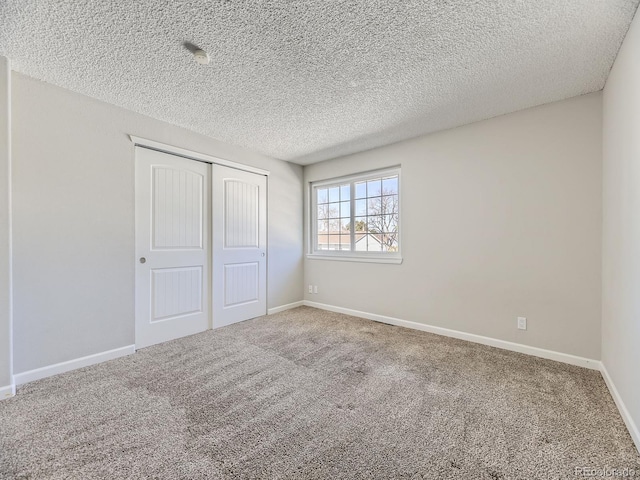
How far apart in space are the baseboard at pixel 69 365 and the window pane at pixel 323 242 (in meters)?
2.80

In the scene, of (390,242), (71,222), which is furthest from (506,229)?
(71,222)

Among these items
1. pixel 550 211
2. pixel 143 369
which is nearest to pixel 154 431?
pixel 143 369

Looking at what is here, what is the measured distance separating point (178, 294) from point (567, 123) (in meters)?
4.25

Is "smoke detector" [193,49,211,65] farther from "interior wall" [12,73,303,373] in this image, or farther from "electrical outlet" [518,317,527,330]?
"electrical outlet" [518,317,527,330]

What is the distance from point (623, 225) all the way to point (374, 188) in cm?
257

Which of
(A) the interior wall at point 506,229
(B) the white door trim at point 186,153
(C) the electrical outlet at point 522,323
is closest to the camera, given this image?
(A) the interior wall at point 506,229

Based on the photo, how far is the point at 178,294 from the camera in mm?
3162

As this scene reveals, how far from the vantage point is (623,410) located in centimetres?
168

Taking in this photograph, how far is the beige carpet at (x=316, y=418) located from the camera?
4.46 feet

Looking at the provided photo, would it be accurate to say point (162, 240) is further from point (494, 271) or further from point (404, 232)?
point (494, 271)

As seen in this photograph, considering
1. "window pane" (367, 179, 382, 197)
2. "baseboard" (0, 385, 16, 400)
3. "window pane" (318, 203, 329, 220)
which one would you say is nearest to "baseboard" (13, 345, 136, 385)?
"baseboard" (0, 385, 16, 400)

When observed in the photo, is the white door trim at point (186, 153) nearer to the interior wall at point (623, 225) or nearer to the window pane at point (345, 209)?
the window pane at point (345, 209)

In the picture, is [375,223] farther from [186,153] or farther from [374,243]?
[186,153]

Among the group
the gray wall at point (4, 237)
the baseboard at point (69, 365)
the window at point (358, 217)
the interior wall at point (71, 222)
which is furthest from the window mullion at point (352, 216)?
the gray wall at point (4, 237)
